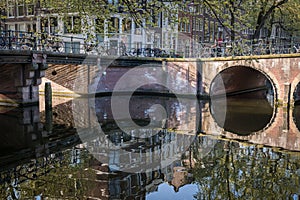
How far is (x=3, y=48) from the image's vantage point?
1727cm

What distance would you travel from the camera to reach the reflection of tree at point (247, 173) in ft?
24.7

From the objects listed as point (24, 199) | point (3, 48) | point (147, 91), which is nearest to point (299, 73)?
point (147, 91)

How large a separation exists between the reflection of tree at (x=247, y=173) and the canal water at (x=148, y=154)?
2cm

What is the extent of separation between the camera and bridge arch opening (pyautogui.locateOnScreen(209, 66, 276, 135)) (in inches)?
616

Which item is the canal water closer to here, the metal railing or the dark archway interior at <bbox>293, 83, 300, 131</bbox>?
the dark archway interior at <bbox>293, 83, 300, 131</bbox>

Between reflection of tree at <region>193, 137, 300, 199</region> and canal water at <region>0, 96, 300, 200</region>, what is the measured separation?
0.9 inches

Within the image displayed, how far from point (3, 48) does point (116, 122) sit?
6880mm

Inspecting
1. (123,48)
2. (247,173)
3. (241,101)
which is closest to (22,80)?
(123,48)

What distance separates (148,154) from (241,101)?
1483 centimetres

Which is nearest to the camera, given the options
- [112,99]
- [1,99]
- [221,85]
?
[1,99]

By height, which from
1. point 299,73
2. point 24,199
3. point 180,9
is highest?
point 180,9

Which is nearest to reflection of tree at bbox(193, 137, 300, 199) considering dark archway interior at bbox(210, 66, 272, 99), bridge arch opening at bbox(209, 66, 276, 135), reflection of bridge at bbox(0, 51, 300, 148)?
bridge arch opening at bbox(209, 66, 276, 135)

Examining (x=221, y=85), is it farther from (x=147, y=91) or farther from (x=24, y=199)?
(x=24, y=199)

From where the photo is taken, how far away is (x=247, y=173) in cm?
871
